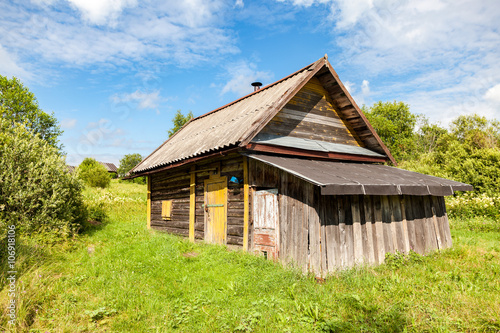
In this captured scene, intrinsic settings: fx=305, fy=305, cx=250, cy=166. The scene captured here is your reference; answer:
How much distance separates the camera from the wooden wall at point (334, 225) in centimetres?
672

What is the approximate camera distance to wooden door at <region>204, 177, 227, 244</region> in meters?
9.18

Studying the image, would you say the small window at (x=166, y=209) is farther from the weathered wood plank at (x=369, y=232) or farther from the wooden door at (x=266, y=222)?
the weathered wood plank at (x=369, y=232)

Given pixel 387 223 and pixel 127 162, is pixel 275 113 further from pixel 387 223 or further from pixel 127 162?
pixel 127 162

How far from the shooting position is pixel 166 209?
12.4 meters

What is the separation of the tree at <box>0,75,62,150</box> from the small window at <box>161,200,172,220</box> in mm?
21277

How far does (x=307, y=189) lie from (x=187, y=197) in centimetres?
557

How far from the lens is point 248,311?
16.6ft

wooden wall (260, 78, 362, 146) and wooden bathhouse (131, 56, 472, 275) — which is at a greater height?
wooden wall (260, 78, 362, 146)

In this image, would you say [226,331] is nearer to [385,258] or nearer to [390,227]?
[385,258]

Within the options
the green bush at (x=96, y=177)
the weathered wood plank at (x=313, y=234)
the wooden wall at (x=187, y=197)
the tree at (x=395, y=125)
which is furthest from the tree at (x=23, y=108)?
the tree at (x=395, y=125)

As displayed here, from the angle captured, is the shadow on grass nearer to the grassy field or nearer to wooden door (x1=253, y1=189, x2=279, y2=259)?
the grassy field

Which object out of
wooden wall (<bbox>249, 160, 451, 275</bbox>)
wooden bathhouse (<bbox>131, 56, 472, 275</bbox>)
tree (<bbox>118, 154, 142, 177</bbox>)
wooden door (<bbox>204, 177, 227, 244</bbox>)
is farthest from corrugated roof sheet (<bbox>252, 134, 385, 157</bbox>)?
tree (<bbox>118, 154, 142, 177</bbox>)

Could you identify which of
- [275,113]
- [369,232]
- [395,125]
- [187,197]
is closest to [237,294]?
[369,232]

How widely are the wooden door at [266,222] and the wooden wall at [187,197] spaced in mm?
617
